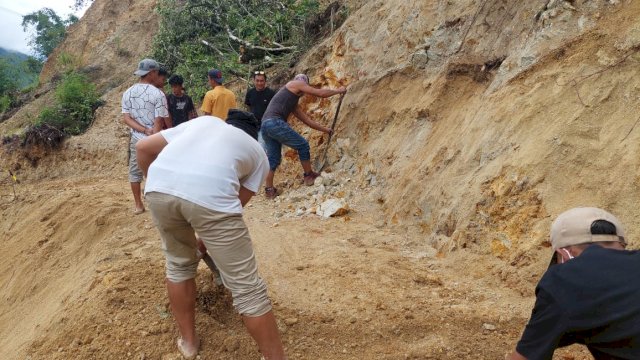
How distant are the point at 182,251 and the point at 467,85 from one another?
3689 millimetres

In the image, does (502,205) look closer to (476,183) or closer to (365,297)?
(476,183)

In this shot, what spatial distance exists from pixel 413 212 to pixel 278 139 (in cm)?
224

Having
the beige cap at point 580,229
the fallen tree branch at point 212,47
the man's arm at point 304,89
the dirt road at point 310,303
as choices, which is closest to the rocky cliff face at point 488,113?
the dirt road at point 310,303

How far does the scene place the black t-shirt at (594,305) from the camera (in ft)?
5.19

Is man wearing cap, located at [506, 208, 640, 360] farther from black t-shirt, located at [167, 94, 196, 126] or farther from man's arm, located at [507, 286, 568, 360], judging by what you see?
black t-shirt, located at [167, 94, 196, 126]

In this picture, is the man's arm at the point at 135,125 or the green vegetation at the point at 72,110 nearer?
the man's arm at the point at 135,125

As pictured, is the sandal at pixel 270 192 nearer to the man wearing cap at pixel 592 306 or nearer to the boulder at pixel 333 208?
the boulder at pixel 333 208

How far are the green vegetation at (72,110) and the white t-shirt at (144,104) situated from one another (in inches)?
260

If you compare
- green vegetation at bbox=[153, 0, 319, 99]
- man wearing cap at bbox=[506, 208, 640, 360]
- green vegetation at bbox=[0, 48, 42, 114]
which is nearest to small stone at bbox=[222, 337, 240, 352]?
man wearing cap at bbox=[506, 208, 640, 360]

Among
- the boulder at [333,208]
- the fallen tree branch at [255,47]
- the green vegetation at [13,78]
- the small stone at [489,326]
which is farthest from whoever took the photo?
the green vegetation at [13,78]

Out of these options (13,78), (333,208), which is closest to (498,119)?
(333,208)

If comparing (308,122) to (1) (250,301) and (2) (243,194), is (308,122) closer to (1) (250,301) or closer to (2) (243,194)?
(2) (243,194)

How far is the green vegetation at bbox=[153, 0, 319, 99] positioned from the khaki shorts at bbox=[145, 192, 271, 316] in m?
6.76

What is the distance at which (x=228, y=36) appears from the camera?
32.9ft
